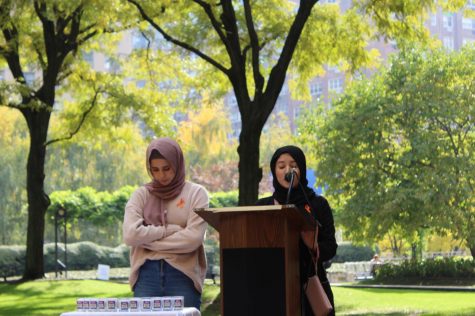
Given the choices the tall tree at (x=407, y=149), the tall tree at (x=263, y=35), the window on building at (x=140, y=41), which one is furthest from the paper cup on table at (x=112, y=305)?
the tall tree at (x=407, y=149)

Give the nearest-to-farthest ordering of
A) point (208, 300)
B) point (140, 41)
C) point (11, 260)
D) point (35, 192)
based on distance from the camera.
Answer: point (208, 300)
point (35, 192)
point (11, 260)
point (140, 41)

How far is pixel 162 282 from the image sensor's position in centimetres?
626

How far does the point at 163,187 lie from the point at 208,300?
495 inches

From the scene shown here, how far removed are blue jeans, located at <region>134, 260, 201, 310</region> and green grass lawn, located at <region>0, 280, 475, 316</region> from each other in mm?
10969

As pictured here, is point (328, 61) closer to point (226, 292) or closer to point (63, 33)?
point (63, 33)

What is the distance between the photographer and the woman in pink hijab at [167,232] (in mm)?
6242

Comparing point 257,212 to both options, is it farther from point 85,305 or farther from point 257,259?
point 85,305

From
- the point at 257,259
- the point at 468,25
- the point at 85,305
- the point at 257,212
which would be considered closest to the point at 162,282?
the point at 257,259

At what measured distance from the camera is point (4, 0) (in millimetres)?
20062

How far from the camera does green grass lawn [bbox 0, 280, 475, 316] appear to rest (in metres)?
18.2

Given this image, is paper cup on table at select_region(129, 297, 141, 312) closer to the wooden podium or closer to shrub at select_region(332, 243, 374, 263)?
the wooden podium

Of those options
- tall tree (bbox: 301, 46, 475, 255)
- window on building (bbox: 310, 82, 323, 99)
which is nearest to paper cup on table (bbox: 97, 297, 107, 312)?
tall tree (bbox: 301, 46, 475, 255)

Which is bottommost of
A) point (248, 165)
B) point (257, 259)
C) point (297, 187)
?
point (257, 259)

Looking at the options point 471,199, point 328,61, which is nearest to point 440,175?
A: point 471,199
